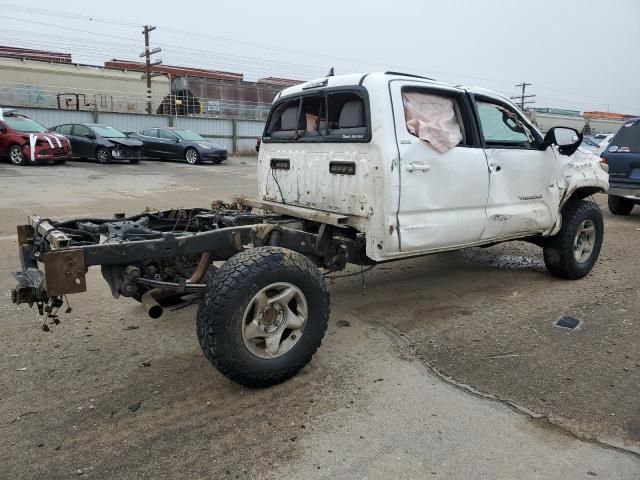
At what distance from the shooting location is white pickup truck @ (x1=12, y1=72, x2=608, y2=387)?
10.4ft

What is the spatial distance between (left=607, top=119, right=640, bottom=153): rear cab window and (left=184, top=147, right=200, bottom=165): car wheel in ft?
49.8

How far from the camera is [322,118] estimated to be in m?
4.64

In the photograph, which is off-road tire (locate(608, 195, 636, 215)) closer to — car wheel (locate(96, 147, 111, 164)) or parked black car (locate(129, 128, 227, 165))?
parked black car (locate(129, 128, 227, 165))

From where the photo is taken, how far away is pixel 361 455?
2.69 m

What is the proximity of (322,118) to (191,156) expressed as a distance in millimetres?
17470

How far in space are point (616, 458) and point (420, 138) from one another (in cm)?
246

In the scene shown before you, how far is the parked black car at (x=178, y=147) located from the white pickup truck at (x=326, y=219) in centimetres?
1648

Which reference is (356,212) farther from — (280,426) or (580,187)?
(580,187)

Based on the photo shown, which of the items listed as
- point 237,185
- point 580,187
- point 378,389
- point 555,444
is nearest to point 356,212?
point 378,389

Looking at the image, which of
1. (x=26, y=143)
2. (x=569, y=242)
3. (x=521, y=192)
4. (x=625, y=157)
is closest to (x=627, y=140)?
(x=625, y=157)

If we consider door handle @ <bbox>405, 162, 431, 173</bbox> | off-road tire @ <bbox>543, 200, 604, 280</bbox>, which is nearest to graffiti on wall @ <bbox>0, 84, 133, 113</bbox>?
off-road tire @ <bbox>543, 200, 604, 280</bbox>

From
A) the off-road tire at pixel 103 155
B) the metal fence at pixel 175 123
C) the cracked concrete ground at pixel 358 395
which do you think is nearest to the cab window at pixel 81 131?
the off-road tire at pixel 103 155

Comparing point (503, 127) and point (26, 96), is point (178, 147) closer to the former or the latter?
point (26, 96)

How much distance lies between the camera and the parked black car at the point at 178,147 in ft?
69.1
